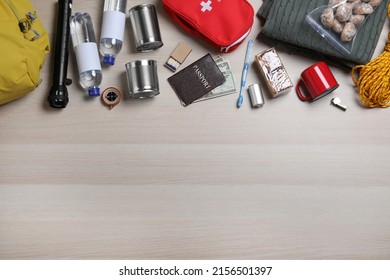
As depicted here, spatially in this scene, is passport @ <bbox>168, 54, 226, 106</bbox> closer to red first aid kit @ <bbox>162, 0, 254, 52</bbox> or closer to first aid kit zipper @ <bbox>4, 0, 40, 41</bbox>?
red first aid kit @ <bbox>162, 0, 254, 52</bbox>

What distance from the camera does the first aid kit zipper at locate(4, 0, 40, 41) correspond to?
2.83 feet

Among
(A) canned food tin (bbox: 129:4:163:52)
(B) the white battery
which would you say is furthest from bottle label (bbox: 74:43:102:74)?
(B) the white battery

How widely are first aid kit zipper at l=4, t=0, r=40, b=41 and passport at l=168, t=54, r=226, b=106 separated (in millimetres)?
311

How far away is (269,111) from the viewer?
3.20ft

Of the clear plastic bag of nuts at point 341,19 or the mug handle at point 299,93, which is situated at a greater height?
the clear plastic bag of nuts at point 341,19

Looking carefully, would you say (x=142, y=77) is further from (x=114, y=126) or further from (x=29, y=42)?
(x=29, y=42)

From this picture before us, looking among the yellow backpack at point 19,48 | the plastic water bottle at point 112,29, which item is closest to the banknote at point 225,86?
the plastic water bottle at point 112,29

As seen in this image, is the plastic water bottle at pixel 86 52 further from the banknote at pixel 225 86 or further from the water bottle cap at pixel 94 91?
the banknote at pixel 225 86

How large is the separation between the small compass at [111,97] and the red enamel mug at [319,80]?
43 cm

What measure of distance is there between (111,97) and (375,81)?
0.61m

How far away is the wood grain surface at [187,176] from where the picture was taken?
3.04ft

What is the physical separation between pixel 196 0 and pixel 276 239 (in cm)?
58

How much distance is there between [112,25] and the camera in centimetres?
94
